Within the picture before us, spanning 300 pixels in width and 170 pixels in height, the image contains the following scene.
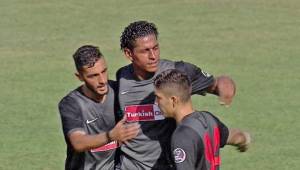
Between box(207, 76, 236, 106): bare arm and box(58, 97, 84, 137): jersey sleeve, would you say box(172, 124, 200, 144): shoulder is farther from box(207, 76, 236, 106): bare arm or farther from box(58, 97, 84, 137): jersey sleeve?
box(58, 97, 84, 137): jersey sleeve

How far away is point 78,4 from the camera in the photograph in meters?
19.5

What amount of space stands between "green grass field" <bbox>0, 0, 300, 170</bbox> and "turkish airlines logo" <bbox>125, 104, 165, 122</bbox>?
320cm

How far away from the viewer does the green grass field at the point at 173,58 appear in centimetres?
1137

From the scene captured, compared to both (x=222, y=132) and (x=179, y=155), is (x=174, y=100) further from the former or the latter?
(x=222, y=132)

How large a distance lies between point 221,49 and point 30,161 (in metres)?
5.93

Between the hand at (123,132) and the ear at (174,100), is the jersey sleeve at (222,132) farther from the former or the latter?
the hand at (123,132)

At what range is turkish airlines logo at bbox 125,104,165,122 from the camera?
766 centimetres

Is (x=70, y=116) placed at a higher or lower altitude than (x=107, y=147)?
higher

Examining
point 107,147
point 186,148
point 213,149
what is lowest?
point 107,147

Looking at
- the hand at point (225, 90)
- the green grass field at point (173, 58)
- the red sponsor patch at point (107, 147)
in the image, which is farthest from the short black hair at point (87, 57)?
the green grass field at point (173, 58)

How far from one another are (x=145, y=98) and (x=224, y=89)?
2.32 feet

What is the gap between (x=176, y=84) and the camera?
680 centimetres

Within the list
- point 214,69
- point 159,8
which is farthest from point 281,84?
point 159,8

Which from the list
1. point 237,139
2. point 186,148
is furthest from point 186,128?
point 237,139
